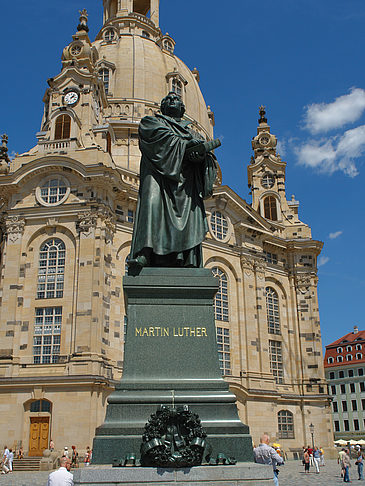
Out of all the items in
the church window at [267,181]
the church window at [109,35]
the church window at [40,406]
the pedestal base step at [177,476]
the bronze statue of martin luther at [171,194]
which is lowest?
the pedestal base step at [177,476]

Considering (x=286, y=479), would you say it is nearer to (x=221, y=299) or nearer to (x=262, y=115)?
(x=221, y=299)

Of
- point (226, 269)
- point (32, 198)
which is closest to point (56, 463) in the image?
point (32, 198)

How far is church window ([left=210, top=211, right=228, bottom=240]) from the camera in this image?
47.4 meters

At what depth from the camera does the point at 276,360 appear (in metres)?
48.4

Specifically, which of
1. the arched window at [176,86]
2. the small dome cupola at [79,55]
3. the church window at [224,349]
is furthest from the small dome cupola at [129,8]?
the church window at [224,349]

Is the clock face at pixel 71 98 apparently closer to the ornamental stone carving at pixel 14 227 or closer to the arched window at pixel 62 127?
the arched window at pixel 62 127

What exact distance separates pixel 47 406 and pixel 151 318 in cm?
2892

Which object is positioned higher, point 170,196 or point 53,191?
point 53,191

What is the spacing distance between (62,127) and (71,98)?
321 centimetres

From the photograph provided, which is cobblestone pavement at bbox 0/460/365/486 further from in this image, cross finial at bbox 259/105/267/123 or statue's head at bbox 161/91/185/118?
cross finial at bbox 259/105/267/123

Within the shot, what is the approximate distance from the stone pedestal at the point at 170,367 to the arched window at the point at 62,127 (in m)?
36.1

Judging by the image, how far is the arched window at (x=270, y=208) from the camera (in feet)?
186

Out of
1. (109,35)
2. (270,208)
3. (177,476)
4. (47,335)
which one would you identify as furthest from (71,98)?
(177,476)

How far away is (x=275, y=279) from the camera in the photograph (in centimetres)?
5103
